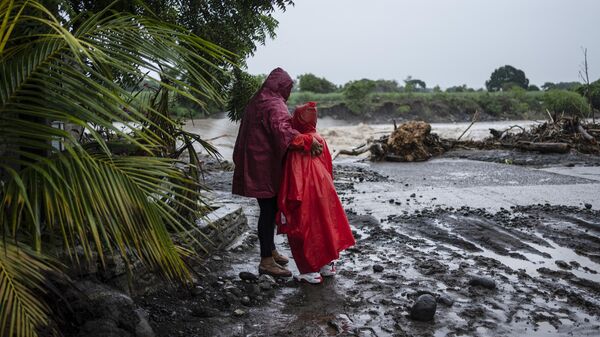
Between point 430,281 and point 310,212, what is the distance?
1215 millimetres

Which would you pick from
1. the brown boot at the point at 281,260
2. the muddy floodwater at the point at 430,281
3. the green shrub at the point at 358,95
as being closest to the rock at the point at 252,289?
the muddy floodwater at the point at 430,281

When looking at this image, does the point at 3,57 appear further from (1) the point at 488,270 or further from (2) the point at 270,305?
(1) the point at 488,270

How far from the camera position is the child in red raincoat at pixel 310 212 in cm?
457

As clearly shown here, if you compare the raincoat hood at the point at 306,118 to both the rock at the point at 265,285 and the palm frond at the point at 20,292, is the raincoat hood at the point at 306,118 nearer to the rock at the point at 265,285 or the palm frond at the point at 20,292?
the rock at the point at 265,285

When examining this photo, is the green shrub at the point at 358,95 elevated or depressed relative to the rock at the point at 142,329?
elevated

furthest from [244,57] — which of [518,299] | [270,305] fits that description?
[518,299]

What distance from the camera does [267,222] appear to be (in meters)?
4.94

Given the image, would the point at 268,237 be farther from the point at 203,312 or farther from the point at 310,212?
the point at 203,312

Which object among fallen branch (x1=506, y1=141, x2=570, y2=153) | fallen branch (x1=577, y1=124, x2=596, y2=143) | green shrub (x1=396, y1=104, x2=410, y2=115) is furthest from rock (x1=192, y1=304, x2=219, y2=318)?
green shrub (x1=396, y1=104, x2=410, y2=115)

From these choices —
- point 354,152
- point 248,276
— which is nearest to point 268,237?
point 248,276

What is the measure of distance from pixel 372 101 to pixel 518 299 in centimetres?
4100

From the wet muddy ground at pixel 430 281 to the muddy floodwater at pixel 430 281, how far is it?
0.04 feet

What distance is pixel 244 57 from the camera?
6.22 metres

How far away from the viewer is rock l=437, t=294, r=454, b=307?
13.4ft
